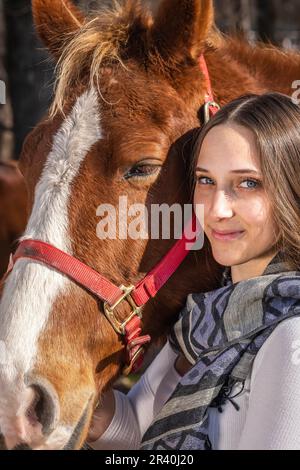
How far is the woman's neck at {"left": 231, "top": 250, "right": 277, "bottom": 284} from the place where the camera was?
2107mm

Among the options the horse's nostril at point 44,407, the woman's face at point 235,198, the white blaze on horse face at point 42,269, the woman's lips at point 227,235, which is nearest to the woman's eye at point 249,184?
the woman's face at point 235,198

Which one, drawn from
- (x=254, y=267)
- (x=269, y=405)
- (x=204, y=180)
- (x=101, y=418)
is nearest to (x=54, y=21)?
(x=204, y=180)

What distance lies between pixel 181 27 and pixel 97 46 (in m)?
A: 0.31

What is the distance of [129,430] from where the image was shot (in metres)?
2.56

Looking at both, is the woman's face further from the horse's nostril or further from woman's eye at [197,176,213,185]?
the horse's nostril

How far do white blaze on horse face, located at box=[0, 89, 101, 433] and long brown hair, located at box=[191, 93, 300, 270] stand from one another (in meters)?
0.47

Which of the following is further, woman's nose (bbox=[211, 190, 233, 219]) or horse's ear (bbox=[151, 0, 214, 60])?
horse's ear (bbox=[151, 0, 214, 60])

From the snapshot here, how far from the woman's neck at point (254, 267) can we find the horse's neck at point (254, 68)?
0.74m

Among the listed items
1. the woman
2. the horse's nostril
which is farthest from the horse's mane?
the horse's nostril

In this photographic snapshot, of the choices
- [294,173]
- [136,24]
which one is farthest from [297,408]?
[136,24]

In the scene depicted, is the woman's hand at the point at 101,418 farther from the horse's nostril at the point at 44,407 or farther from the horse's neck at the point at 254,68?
the horse's neck at the point at 254,68

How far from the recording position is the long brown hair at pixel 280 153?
1981 mm

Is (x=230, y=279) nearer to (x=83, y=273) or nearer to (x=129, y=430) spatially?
(x=83, y=273)

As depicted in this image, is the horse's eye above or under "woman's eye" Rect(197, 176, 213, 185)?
above
